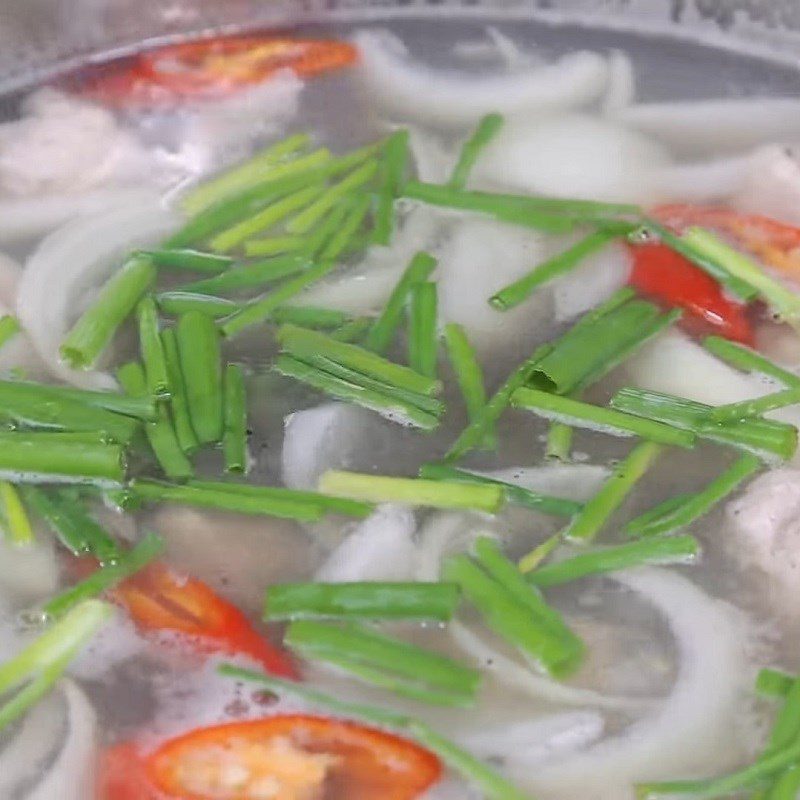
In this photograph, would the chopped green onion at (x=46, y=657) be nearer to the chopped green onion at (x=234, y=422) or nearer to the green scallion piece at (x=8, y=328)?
the chopped green onion at (x=234, y=422)

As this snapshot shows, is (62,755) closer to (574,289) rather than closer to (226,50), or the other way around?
(574,289)

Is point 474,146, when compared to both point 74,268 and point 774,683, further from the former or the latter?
point 774,683

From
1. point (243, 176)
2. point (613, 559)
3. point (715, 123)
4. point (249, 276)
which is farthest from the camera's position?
point (715, 123)

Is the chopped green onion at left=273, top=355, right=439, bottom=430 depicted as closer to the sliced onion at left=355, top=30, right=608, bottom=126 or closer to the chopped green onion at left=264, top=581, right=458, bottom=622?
the chopped green onion at left=264, top=581, right=458, bottom=622

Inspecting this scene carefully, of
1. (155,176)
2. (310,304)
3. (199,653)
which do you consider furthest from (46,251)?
(199,653)

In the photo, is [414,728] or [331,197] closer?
[414,728]

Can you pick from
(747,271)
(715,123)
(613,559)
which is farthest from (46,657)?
(715,123)

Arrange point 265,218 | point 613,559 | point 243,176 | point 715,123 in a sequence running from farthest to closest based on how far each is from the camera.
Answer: point 715,123 → point 243,176 → point 265,218 → point 613,559
